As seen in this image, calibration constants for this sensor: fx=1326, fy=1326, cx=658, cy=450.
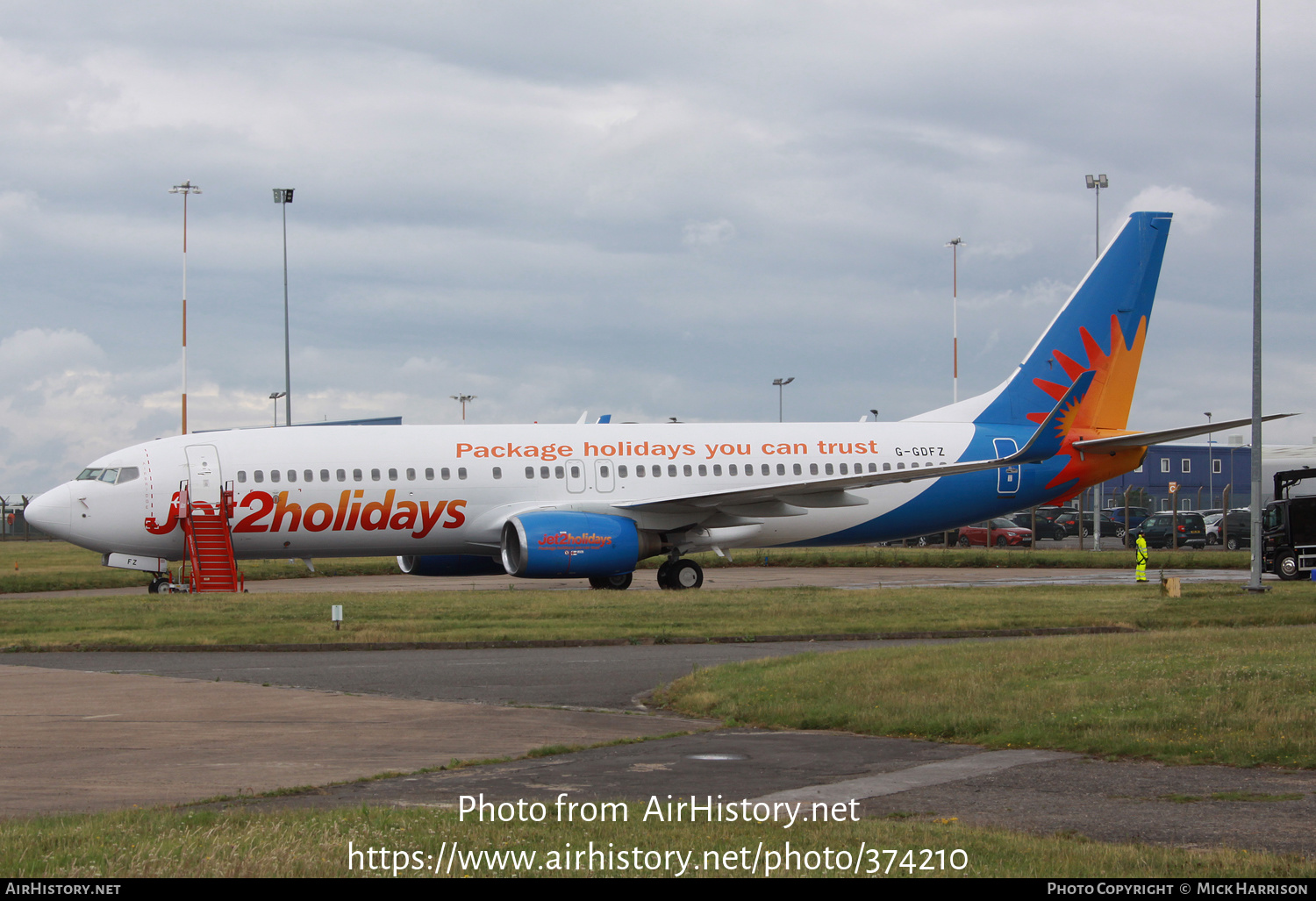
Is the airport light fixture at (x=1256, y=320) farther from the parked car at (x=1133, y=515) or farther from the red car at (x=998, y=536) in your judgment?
the parked car at (x=1133, y=515)

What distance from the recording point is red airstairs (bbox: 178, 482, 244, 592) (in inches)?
1099

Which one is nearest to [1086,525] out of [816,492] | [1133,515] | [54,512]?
[1133,515]

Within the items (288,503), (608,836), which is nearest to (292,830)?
(608,836)

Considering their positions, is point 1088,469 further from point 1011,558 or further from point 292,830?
point 292,830

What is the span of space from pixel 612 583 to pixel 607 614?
8430 mm

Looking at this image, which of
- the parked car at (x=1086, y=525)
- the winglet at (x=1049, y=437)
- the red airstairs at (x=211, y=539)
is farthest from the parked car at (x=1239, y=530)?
the red airstairs at (x=211, y=539)

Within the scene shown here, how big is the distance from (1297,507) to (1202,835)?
28.5 m

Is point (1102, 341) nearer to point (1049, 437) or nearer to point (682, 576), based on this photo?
point (1049, 437)

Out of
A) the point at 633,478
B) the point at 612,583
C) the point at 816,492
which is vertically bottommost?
the point at 612,583

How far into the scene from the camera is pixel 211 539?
1111 inches

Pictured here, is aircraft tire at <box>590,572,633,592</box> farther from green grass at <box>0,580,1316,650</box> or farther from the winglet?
the winglet

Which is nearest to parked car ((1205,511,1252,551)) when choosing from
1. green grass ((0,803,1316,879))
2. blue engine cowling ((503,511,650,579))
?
blue engine cowling ((503,511,650,579))

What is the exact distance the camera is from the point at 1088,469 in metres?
32.5

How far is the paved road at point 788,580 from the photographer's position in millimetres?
31594
